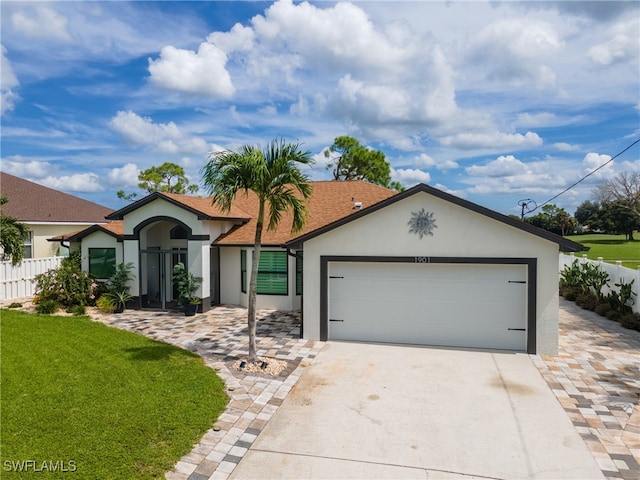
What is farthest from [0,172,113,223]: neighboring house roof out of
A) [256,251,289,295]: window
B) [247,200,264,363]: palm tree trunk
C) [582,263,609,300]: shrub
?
[582,263,609,300]: shrub

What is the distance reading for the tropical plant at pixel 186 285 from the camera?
1452 centimetres

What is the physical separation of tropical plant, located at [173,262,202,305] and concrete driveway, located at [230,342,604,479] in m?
6.89

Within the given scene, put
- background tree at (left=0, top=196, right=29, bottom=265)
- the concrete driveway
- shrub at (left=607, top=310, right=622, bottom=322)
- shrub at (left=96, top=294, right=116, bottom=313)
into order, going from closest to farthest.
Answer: the concrete driveway → background tree at (left=0, top=196, right=29, bottom=265) → shrub at (left=607, top=310, right=622, bottom=322) → shrub at (left=96, top=294, right=116, bottom=313)

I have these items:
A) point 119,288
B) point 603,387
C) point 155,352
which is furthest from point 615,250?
point 155,352

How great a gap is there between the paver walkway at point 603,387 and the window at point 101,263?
1596cm

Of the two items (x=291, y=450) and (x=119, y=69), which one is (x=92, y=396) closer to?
(x=291, y=450)

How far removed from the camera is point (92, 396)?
7.10m

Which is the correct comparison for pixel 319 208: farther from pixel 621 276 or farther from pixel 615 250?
pixel 615 250

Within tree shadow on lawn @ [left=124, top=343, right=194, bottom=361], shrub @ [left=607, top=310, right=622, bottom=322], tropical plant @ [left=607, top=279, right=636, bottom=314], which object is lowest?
tree shadow on lawn @ [left=124, top=343, right=194, bottom=361]

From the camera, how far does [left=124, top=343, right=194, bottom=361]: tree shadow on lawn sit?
31.1 feet

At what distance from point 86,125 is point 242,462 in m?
20.1

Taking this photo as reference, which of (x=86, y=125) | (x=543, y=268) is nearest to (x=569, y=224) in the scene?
(x=543, y=268)

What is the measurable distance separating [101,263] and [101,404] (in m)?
11.5

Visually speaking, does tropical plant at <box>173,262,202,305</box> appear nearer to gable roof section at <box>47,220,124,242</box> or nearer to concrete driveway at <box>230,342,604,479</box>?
gable roof section at <box>47,220,124,242</box>
